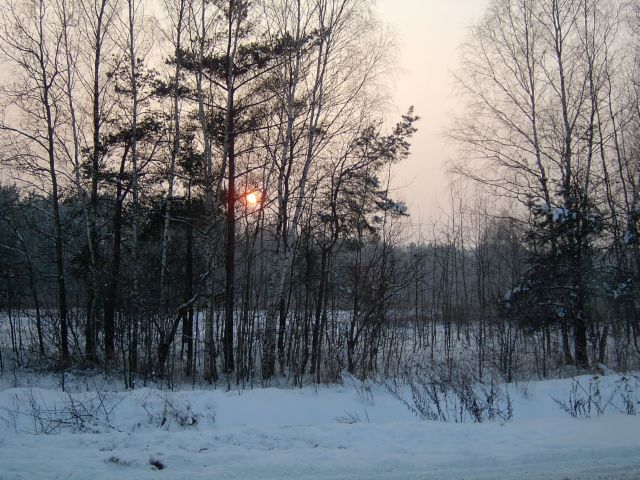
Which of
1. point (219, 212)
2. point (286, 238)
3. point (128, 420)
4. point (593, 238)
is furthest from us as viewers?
point (593, 238)

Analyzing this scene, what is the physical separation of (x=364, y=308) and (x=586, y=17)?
1319cm

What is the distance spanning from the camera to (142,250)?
63.3 ft

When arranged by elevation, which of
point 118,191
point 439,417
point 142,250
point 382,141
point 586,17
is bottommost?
point 439,417

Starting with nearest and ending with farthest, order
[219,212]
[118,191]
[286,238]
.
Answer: [219,212], [286,238], [118,191]

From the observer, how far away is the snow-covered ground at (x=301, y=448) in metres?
4.60

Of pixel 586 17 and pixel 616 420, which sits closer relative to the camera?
pixel 616 420

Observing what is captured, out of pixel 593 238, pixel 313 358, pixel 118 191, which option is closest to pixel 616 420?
pixel 313 358

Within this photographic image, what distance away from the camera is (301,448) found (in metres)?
5.45

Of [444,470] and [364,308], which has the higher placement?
[364,308]

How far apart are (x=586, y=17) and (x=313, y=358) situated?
1550cm

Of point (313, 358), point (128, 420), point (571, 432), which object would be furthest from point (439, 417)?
point (313, 358)

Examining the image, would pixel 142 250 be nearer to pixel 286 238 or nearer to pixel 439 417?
pixel 286 238

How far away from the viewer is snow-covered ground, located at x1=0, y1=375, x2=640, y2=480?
460 cm

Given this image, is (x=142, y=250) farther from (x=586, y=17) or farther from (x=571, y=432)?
(x=586, y=17)
